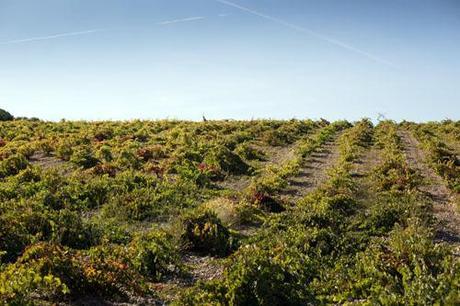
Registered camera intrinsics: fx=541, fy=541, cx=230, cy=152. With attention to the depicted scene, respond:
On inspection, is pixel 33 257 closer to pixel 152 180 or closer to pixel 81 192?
pixel 81 192

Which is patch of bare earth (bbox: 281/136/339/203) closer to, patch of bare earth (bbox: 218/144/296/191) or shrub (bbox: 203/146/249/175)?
patch of bare earth (bbox: 218/144/296/191)

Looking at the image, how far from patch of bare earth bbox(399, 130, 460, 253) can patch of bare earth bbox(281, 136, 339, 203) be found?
15.0 ft

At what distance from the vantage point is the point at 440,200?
68.9 feet

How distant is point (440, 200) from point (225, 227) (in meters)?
9.98

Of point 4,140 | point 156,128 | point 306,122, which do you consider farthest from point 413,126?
point 4,140

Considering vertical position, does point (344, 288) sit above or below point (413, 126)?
below

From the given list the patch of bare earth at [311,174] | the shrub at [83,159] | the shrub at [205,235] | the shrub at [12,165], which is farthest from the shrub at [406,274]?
the shrub at [12,165]

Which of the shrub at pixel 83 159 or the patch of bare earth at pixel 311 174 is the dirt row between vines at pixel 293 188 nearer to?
the patch of bare earth at pixel 311 174

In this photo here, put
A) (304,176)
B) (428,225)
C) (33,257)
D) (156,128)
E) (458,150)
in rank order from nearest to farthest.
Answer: (33,257) → (428,225) → (304,176) → (458,150) → (156,128)

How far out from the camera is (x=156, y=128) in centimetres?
4553

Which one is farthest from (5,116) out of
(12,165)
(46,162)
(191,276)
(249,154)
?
(191,276)

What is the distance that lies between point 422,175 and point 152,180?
13.2 m

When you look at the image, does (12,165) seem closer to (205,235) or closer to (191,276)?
(205,235)

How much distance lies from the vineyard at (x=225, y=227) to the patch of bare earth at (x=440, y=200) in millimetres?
88
